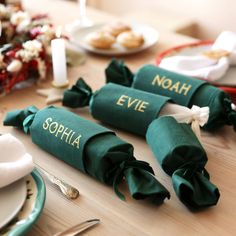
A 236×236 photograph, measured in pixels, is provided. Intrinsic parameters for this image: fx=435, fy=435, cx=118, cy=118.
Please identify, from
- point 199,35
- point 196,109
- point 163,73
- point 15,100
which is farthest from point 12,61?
point 199,35

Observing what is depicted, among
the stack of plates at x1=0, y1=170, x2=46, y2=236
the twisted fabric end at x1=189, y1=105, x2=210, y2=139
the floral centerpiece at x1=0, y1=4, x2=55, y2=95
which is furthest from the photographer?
the floral centerpiece at x1=0, y1=4, x2=55, y2=95

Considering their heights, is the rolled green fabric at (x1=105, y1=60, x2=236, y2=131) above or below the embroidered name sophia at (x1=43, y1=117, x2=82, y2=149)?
above

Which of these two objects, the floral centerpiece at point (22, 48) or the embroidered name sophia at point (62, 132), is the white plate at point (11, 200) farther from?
the floral centerpiece at point (22, 48)

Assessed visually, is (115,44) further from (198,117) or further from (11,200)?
Result: (11,200)

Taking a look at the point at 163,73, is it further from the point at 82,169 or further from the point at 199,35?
the point at 199,35

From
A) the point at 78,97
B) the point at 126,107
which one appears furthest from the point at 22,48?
the point at 126,107

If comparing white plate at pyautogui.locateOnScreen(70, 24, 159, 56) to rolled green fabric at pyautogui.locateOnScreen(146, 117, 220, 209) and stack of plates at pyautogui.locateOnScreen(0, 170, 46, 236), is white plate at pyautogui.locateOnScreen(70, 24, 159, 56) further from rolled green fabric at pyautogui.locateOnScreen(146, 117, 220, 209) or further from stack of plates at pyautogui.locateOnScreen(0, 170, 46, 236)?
stack of plates at pyautogui.locateOnScreen(0, 170, 46, 236)

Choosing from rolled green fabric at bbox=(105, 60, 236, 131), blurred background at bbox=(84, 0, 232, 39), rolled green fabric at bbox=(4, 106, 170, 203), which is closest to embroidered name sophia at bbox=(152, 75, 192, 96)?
rolled green fabric at bbox=(105, 60, 236, 131)

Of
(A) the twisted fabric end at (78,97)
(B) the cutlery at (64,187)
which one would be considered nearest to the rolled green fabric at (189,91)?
(A) the twisted fabric end at (78,97)

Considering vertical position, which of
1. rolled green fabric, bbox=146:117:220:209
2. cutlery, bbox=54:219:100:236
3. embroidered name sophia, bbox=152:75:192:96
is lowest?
cutlery, bbox=54:219:100:236
